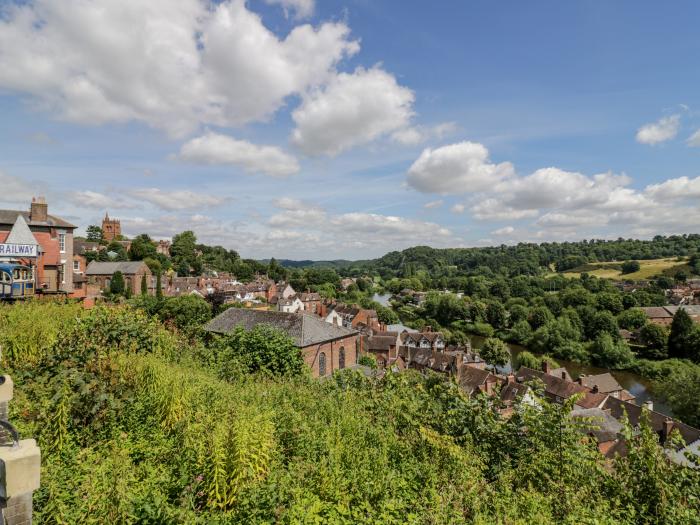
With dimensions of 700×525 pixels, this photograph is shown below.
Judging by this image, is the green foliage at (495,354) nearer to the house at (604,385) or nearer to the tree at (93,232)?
the house at (604,385)

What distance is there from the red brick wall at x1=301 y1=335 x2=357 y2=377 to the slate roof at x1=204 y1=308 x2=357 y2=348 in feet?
1.47

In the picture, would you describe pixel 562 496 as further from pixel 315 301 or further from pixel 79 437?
pixel 315 301

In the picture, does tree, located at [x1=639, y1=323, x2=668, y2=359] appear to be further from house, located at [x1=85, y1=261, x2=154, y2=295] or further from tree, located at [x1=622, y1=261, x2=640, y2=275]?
tree, located at [x1=622, y1=261, x2=640, y2=275]

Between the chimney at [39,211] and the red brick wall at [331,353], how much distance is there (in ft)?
71.3

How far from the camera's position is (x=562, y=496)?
6.28 m

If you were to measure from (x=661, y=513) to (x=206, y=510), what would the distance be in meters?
7.29

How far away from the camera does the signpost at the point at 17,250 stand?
911 cm

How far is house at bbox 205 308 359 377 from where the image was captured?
24.5m

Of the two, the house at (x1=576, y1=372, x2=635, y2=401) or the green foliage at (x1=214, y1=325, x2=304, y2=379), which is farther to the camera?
the house at (x1=576, y1=372, x2=635, y2=401)

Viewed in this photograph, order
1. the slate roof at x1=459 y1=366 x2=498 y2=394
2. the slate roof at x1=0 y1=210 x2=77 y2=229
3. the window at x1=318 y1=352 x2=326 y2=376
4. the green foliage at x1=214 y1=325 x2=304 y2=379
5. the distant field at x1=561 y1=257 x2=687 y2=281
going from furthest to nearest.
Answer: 1. the distant field at x1=561 y1=257 x2=687 y2=281
2. the slate roof at x1=459 y1=366 x2=498 y2=394
3. the window at x1=318 y1=352 x2=326 y2=376
4. the slate roof at x1=0 y1=210 x2=77 y2=229
5. the green foliage at x1=214 y1=325 x2=304 y2=379

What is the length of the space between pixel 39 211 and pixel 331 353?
24.0 metres

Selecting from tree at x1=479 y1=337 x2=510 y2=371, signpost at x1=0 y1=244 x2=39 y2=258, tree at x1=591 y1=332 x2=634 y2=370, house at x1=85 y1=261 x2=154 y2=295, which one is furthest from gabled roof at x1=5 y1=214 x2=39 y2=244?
tree at x1=591 y1=332 x2=634 y2=370

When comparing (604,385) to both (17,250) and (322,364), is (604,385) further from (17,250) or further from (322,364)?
(17,250)

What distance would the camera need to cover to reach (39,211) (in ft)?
86.7
